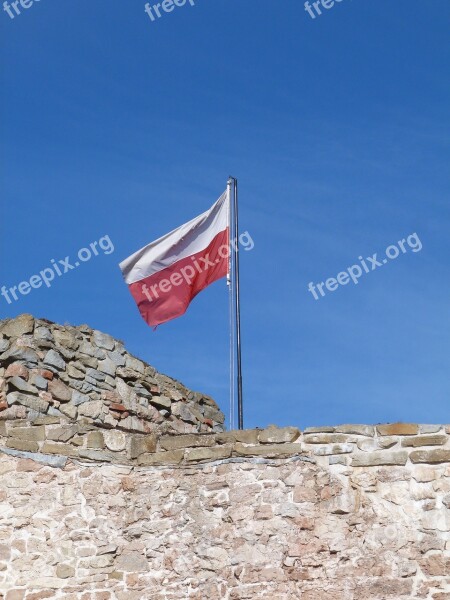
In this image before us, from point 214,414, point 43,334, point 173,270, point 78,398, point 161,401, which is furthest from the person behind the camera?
point 214,414

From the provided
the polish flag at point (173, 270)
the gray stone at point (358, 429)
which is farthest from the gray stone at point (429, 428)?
the polish flag at point (173, 270)

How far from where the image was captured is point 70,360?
1747 cm

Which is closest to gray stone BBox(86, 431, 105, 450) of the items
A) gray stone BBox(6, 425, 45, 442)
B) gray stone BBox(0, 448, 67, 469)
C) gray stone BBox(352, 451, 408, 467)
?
gray stone BBox(0, 448, 67, 469)

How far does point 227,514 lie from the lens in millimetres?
15516

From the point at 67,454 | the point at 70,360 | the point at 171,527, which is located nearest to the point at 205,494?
the point at 171,527

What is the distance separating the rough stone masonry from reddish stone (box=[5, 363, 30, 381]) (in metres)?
0.02

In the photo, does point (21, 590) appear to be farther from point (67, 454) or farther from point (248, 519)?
point (248, 519)

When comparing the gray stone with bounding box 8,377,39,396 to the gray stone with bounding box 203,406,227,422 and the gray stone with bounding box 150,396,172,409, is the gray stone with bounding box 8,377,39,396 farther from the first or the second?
the gray stone with bounding box 203,406,227,422

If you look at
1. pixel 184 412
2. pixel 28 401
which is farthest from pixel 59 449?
pixel 184 412

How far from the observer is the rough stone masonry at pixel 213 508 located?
1479cm

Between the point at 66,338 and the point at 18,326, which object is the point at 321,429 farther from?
the point at 18,326

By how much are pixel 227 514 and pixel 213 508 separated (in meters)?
0.22

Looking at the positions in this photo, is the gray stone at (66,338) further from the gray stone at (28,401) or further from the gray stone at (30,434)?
the gray stone at (30,434)

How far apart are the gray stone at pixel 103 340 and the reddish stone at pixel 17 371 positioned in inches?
61.3
